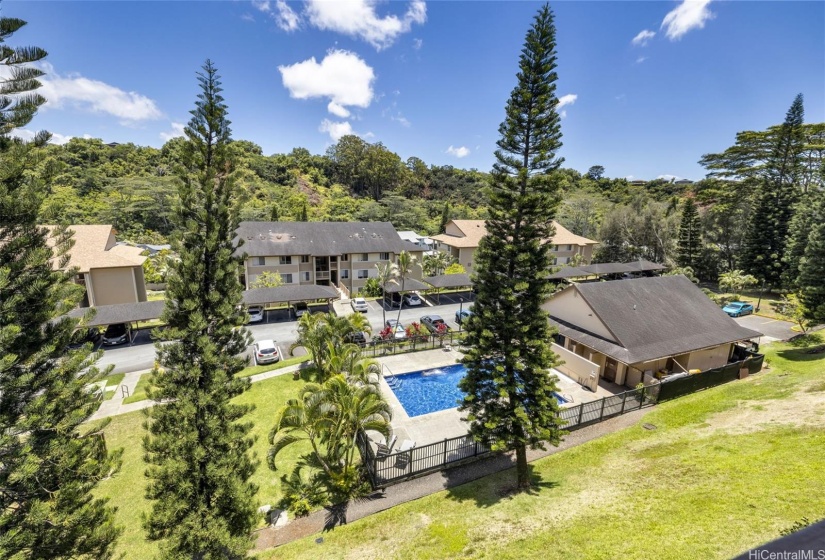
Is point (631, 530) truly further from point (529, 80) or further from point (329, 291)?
point (329, 291)

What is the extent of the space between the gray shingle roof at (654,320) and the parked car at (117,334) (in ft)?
110

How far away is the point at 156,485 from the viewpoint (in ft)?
30.8

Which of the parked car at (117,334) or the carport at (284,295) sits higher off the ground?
the carport at (284,295)

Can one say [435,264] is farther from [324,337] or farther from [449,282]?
[324,337]

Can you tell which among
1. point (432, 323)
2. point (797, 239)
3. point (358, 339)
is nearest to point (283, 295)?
point (358, 339)

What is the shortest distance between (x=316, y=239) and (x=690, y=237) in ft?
167

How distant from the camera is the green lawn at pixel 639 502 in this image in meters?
9.27

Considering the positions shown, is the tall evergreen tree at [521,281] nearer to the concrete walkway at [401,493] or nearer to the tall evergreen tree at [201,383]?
the concrete walkway at [401,493]

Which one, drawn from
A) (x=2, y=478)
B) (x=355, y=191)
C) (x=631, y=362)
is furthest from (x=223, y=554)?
(x=355, y=191)

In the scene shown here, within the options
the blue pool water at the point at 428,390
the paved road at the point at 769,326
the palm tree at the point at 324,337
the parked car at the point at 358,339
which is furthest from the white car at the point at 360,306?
the paved road at the point at 769,326

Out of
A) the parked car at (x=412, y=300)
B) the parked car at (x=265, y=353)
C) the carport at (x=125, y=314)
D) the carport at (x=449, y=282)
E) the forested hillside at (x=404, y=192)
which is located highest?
the forested hillside at (x=404, y=192)

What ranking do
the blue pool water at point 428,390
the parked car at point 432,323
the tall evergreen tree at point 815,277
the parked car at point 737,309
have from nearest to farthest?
the blue pool water at point 428,390
the tall evergreen tree at point 815,277
the parked car at point 432,323
the parked car at point 737,309

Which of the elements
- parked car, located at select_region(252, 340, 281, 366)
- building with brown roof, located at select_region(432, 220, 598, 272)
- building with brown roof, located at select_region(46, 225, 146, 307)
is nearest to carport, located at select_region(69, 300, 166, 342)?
building with brown roof, located at select_region(46, 225, 146, 307)

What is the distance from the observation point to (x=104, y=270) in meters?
32.3
